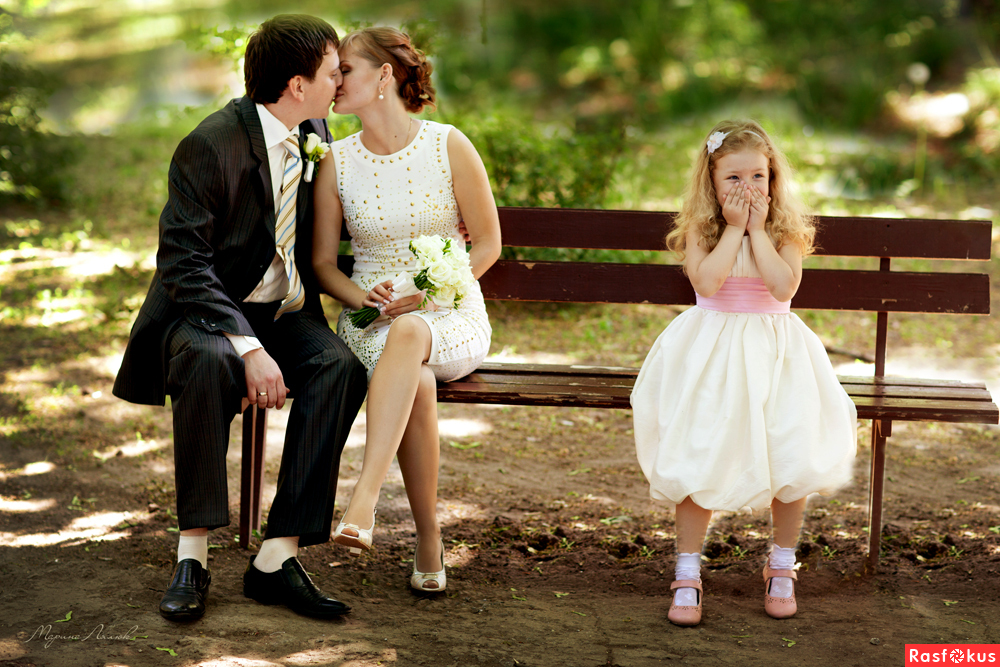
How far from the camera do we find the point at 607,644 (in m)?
2.66

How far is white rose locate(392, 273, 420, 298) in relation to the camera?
3.10 m

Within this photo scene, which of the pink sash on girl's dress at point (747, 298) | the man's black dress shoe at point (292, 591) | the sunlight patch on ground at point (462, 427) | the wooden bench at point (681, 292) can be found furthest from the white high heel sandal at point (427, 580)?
the sunlight patch on ground at point (462, 427)

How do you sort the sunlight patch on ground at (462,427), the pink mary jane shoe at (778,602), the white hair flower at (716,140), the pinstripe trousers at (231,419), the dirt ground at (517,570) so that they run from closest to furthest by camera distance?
the dirt ground at (517,570) → the pinstripe trousers at (231,419) → the pink mary jane shoe at (778,602) → the white hair flower at (716,140) → the sunlight patch on ground at (462,427)

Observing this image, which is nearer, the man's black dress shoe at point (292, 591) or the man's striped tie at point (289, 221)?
the man's black dress shoe at point (292, 591)

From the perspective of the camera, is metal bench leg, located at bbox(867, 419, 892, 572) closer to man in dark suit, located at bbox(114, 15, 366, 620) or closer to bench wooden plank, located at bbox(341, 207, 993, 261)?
bench wooden plank, located at bbox(341, 207, 993, 261)

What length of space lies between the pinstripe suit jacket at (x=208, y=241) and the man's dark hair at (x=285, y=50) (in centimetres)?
11

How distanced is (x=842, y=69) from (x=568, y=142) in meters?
6.70

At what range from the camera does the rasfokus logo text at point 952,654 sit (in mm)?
2592

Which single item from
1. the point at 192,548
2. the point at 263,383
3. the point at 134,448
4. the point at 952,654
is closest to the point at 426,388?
the point at 263,383

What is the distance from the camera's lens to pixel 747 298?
292cm

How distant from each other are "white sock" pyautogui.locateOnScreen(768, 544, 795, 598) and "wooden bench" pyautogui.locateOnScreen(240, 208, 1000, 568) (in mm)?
446

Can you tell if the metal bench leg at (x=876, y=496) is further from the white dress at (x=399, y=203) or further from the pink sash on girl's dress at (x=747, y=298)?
the white dress at (x=399, y=203)

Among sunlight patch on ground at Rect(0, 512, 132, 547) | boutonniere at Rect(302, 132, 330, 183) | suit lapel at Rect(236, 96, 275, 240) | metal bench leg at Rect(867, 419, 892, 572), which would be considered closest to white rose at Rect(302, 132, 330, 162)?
boutonniere at Rect(302, 132, 330, 183)

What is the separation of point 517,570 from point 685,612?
63cm
